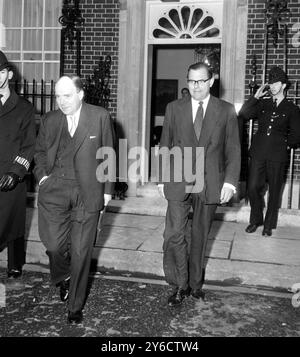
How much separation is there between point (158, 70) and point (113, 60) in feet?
7.36

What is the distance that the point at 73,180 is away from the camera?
4.00 metres

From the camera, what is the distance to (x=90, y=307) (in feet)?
13.9

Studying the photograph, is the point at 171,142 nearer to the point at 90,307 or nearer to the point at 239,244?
the point at 90,307

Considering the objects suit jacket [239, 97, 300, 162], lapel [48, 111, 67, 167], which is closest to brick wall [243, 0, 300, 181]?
suit jacket [239, 97, 300, 162]

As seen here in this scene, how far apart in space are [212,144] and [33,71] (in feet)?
21.4

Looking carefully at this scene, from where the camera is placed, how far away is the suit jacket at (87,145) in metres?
3.93

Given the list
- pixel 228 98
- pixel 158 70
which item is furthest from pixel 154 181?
pixel 158 70

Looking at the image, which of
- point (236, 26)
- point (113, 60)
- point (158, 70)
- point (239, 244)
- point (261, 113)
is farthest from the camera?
point (158, 70)

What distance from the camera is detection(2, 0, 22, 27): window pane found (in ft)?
32.1

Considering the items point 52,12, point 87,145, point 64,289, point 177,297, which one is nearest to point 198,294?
point 177,297

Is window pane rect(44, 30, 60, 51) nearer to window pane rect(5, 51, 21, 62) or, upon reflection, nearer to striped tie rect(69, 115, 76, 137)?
window pane rect(5, 51, 21, 62)

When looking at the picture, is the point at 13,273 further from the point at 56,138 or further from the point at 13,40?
the point at 13,40

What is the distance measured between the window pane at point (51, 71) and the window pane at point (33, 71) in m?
0.12

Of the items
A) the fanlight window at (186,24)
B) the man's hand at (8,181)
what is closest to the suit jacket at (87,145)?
the man's hand at (8,181)
